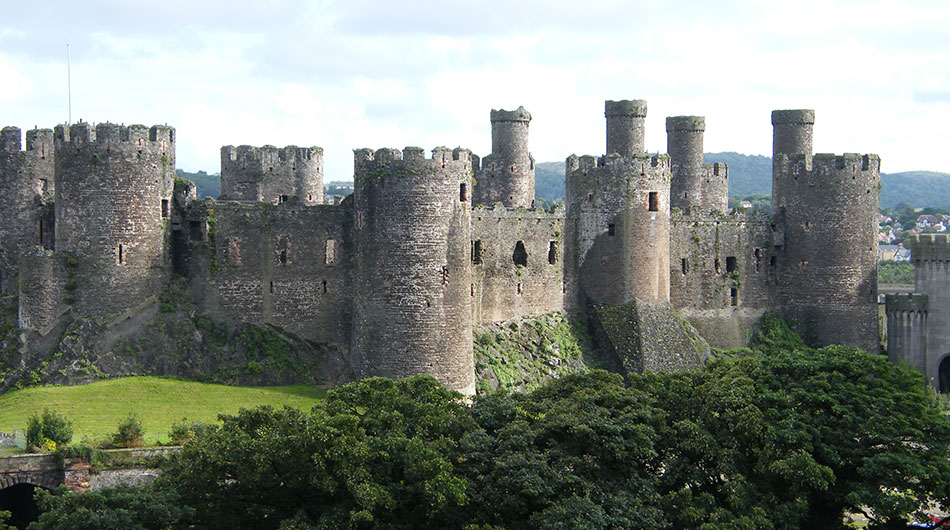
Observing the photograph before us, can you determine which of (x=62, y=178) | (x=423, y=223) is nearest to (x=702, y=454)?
(x=423, y=223)

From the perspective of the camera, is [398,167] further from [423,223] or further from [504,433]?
[504,433]

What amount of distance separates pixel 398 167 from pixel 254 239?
7361mm

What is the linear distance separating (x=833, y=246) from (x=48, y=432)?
121ft

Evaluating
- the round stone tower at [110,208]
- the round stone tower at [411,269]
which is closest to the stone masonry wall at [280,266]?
the round stone tower at [110,208]

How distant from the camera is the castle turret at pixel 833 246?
6244 cm

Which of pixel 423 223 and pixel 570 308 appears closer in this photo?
pixel 423 223

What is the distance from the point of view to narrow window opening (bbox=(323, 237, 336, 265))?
5125 centimetres

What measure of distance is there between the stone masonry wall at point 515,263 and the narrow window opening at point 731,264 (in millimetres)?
10107

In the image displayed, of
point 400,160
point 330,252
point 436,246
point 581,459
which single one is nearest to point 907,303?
point 436,246

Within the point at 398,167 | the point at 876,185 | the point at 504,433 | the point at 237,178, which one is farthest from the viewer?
the point at 876,185

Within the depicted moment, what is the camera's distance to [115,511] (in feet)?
105

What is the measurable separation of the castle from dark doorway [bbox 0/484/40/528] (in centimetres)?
917

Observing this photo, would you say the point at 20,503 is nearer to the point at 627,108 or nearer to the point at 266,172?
the point at 266,172

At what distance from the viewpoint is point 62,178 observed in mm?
49062
